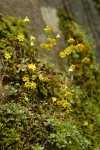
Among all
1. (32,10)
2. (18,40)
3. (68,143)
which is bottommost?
(68,143)

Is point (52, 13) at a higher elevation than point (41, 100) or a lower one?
higher

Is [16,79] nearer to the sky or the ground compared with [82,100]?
nearer to the sky

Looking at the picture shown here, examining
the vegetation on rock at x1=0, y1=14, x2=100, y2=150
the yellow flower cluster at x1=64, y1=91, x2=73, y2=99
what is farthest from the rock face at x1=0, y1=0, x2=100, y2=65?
the yellow flower cluster at x1=64, y1=91, x2=73, y2=99

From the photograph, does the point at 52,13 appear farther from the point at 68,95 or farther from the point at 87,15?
the point at 68,95

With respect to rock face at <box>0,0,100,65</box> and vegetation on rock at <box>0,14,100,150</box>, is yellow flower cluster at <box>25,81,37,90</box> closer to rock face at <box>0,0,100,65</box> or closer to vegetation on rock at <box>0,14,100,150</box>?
vegetation on rock at <box>0,14,100,150</box>

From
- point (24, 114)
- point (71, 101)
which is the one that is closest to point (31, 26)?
point (71, 101)

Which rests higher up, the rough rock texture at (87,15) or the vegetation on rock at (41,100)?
the rough rock texture at (87,15)

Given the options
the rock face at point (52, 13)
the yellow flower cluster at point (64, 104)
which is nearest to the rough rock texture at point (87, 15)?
the rock face at point (52, 13)

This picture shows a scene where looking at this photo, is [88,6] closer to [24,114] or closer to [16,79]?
[16,79]

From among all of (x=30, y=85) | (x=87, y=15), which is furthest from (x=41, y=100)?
(x=87, y=15)

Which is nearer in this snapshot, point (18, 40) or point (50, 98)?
point (50, 98)

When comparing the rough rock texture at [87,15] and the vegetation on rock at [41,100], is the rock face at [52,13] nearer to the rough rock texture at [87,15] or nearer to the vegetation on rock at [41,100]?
the rough rock texture at [87,15]
